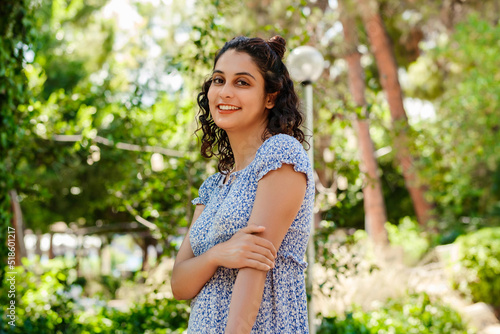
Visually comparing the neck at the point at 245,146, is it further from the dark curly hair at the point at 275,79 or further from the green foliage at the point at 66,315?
the green foliage at the point at 66,315

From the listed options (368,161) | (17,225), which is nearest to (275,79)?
(17,225)

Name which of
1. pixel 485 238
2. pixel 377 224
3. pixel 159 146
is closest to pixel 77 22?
pixel 377 224

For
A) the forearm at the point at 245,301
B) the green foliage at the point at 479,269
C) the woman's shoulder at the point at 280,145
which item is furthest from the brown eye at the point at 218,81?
the green foliage at the point at 479,269

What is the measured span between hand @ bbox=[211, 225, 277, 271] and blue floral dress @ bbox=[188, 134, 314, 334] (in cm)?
9

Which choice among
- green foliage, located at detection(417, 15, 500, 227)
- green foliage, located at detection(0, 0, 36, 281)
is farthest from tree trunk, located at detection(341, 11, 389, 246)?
green foliage, located at detection(0, 0, 36, 281)

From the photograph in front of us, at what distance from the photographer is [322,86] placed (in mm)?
4852

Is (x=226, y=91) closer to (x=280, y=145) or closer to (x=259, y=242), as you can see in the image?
(x=280, y=145)

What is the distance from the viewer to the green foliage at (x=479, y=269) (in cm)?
796

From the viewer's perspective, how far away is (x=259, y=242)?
4.36ft

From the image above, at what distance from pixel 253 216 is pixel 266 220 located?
0.04 m

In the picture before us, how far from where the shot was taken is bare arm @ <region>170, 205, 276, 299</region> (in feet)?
4.37

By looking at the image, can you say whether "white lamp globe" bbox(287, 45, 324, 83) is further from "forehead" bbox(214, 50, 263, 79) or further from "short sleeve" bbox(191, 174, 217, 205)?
"forehead" bbox(214, 50, 263, 79)

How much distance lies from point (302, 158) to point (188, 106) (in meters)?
2.93

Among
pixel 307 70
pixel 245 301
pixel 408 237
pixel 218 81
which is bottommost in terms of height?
pixel 245 301
